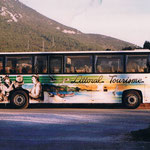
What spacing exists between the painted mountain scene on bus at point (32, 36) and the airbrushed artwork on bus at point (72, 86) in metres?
87.5

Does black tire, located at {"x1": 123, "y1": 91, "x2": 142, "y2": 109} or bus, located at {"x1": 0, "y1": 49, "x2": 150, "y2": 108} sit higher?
bus, located at {"x1": 0, "y1": 49, "x2": 150, "y2": 108}

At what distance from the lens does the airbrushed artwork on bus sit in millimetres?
18984


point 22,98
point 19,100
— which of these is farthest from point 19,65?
point 19,100

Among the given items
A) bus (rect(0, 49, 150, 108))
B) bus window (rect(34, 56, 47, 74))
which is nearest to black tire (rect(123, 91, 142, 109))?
bus (rect(0, 49, 150, 108))

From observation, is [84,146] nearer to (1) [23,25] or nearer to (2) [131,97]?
(2) [131,97]

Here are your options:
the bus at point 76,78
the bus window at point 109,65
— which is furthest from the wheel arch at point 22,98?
the bus window at point 109,65

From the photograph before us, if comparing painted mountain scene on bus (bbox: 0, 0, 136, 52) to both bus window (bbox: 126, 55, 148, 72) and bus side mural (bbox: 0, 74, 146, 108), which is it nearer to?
bus side mural (bbox: 0, 74, 146, 108)

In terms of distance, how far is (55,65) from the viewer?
19484 mm

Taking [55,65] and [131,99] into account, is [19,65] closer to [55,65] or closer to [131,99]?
[55,65]

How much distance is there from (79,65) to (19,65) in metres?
3.22

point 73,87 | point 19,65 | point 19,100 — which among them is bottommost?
point 19,100

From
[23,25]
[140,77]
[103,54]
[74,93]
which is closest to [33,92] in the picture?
[74,93]

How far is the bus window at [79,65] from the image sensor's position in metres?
19.3

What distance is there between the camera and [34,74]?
19.4m
